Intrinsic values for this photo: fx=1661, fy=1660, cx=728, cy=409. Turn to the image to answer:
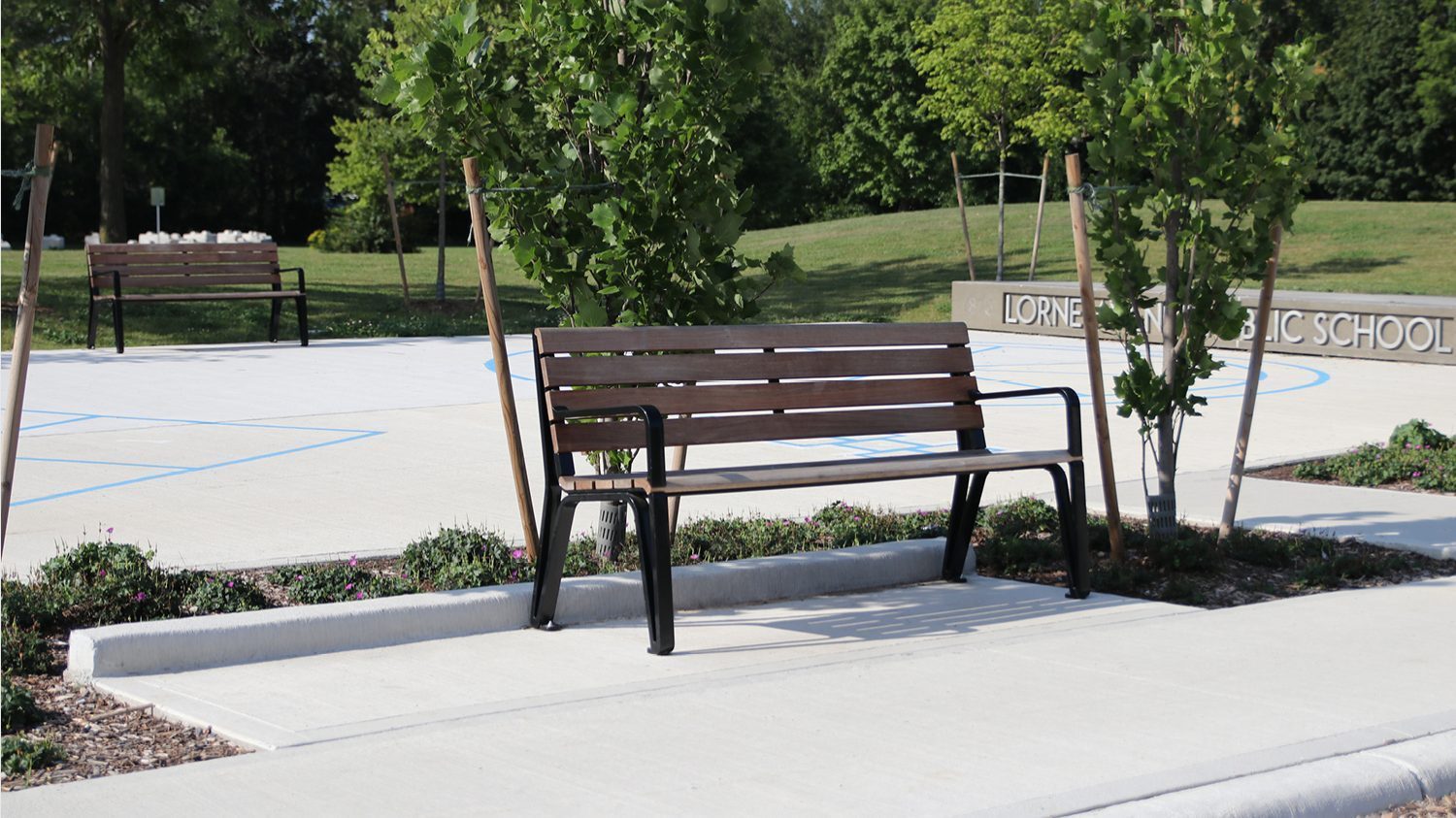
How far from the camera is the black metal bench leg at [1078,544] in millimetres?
6598

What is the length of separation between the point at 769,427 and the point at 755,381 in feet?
0.88

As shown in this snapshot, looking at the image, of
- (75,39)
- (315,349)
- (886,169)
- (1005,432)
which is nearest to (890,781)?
(1005,432)

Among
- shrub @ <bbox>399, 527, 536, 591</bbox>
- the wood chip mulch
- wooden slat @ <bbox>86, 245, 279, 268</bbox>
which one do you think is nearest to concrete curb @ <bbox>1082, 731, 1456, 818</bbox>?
the wood chip mulch

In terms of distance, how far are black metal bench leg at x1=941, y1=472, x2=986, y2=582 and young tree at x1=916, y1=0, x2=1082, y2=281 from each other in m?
21.0

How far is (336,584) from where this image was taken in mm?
6160

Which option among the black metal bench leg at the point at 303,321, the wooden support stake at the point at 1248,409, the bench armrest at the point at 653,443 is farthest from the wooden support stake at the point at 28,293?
the black metal bench leg at the point at 303,321

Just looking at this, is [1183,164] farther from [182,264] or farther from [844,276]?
[844,276]

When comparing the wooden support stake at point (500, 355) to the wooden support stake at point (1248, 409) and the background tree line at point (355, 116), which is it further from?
the background tree line at point (355, 116)

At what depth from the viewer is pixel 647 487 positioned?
564 centimetres

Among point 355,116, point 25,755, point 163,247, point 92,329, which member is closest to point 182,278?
point 163,247

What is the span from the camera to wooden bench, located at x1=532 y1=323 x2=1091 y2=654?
229 inches

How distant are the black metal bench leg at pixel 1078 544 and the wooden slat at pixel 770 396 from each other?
652 millimetres

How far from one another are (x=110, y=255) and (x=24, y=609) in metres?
14.3

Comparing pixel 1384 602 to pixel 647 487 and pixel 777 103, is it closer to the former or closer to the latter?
pixel 647 487
